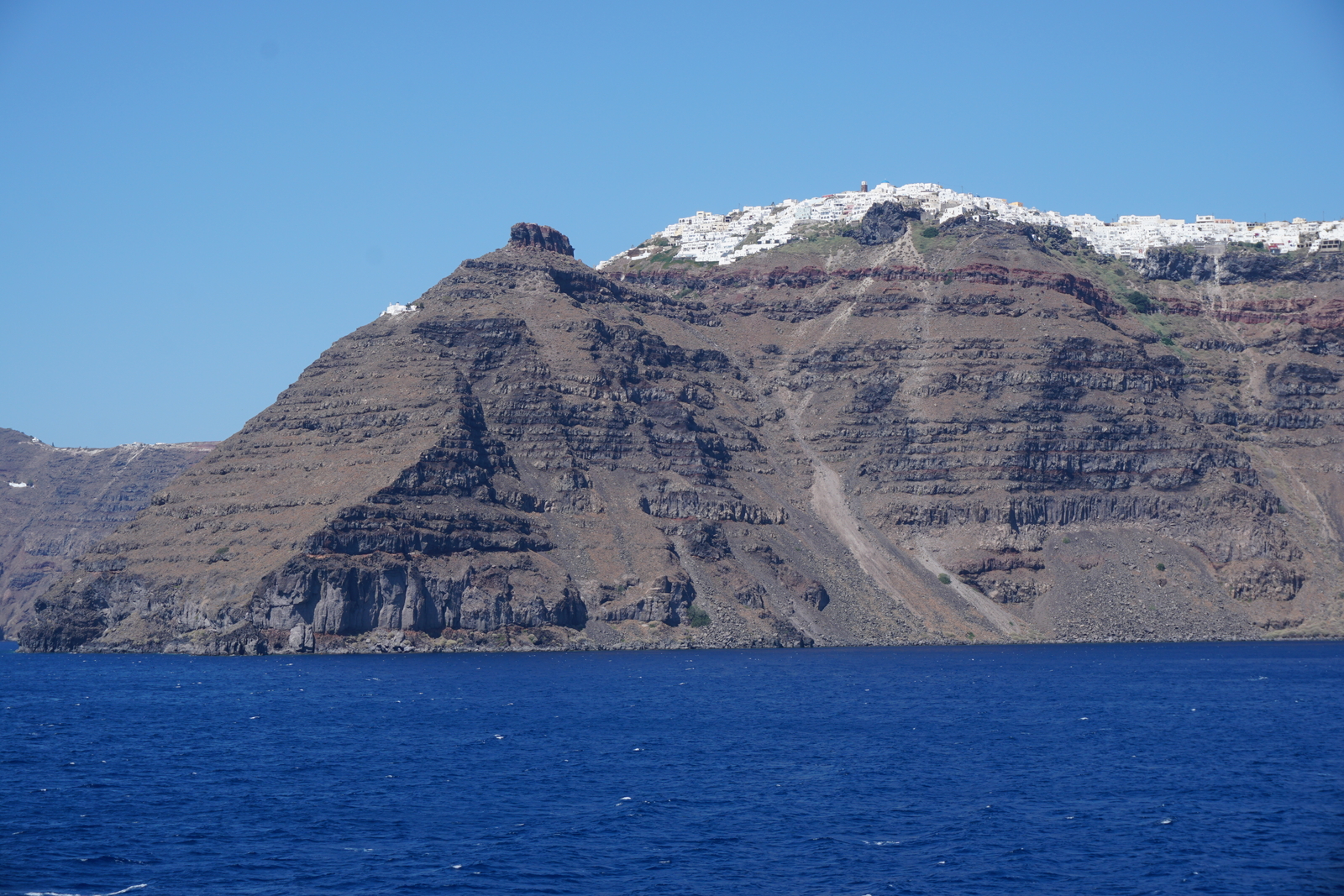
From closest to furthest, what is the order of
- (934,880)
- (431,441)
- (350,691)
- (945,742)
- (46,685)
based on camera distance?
1. (934,880)
2. (945,742)
3. (350,691)
4. (46,685)
5. (431,441)

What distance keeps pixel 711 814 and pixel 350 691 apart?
64.7m

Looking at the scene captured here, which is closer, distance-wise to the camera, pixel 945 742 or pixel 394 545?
pixel 945 742

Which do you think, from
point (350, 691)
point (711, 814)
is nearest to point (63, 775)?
point (711, 814)

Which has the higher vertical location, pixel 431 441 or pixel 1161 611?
pixel 431 441

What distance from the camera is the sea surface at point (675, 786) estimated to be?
58125mm

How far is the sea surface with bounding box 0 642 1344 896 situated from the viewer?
58125mm

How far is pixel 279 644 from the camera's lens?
171 metres

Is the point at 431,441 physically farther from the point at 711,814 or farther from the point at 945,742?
the point at 711,814

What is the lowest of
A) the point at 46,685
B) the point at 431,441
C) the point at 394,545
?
the point at 46,685

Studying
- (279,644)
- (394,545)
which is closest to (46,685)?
(279,644)

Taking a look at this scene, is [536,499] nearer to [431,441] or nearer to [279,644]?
[431,441]

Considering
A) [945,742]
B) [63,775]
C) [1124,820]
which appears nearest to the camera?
[1124,820]

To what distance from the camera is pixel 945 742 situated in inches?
3716

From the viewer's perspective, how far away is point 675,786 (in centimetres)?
7781
